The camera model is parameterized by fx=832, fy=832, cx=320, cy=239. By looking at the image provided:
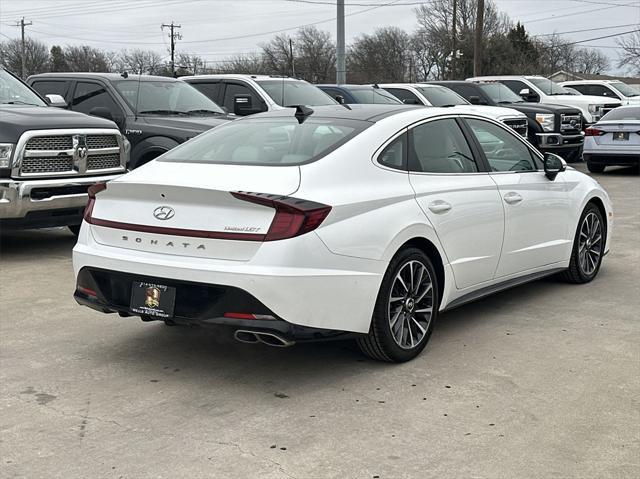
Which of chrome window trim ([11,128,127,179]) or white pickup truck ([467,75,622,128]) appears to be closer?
chrome window trim ([11,128,127,179])

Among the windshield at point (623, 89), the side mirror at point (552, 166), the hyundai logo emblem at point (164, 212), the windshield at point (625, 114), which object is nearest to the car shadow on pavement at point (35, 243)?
the hyundai logo emblem at point (164, 212)

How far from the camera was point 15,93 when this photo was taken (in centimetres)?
983

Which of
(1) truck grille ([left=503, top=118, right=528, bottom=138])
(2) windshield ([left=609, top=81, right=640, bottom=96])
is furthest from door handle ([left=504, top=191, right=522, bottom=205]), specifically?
(2) windshield ([left=609, top=81, right=640, bottom=96])

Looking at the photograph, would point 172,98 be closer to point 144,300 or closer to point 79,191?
point 79,191

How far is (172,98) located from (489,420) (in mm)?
7978

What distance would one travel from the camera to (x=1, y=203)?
7.94 m

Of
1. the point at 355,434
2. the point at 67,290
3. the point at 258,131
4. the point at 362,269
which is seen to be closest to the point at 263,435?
the point at 355,434

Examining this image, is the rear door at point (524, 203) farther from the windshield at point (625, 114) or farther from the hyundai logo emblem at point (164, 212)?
the windshield at point (625, 114)

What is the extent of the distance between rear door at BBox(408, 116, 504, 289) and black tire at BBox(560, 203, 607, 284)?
56.4 inches

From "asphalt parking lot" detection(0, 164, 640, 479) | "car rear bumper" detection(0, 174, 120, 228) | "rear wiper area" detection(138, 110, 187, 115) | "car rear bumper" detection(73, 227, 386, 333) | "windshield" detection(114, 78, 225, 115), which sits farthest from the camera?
"windshield" detection(114, 78, 225, 115)

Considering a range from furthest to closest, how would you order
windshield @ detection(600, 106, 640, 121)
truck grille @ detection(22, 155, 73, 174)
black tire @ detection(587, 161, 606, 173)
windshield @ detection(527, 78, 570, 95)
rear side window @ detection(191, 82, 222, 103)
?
windshield @ detection(527, 78, 570, 95)
black tire @ detection(587, 161, 606, 173)
windshield @ detection(600, 106, 640, 121)
rear side window @ detection(191, 82, 222, 103)
truck grille @ detection(22, 155, 73, 174)

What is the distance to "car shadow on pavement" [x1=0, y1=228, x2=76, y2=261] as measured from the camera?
28.5 ft

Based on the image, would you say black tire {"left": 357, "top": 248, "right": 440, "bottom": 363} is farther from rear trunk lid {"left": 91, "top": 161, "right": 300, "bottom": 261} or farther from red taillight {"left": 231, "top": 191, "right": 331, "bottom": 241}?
rear trunk lid {"left": 91, "top": 161, "right": 300, "bottom": 261}

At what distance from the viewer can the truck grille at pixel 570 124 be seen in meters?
17.9
